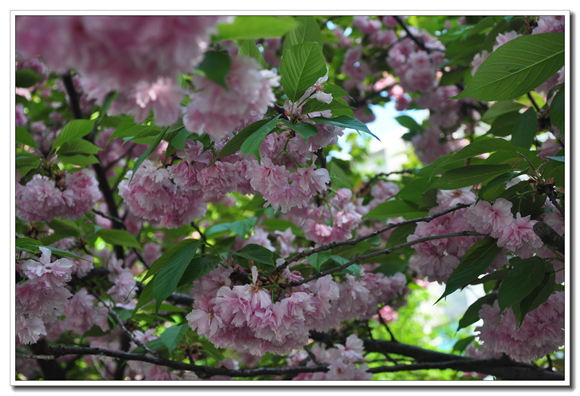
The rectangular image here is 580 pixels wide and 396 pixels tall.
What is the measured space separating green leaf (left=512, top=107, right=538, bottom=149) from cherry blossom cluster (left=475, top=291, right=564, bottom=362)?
48 cm

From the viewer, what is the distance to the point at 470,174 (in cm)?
94

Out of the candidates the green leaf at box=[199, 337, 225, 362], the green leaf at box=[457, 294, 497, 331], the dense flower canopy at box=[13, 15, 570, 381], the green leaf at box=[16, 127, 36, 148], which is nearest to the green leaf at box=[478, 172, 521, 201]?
the dense flower canopy at box=[13, 15, 570, 381]

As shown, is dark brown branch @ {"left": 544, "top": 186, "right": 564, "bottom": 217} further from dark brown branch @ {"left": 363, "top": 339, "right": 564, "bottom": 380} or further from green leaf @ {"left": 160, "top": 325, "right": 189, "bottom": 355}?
green leaf @ {"left": 160, "top": 325, "right": 189, "bottom": 355}

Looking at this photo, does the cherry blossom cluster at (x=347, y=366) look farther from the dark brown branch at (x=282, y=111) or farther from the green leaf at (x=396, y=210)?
the dark brown branch at (x=282, y=111)

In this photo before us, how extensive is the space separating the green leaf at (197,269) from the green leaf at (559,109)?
2.83ft

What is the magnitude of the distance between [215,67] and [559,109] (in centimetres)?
84

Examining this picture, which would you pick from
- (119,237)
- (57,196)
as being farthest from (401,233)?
(57,196)

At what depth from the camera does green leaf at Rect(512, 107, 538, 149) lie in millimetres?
1316

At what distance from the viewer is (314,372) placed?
4.66 ft

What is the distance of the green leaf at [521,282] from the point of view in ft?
3.04

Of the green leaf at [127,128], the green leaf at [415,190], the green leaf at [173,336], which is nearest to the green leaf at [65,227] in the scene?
the green leaf at [173,336]
